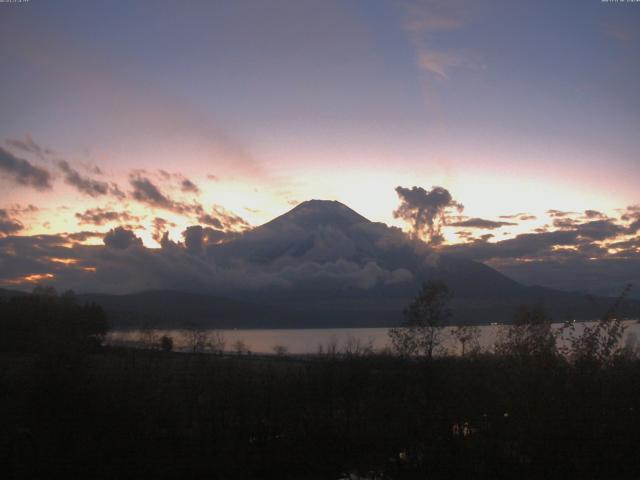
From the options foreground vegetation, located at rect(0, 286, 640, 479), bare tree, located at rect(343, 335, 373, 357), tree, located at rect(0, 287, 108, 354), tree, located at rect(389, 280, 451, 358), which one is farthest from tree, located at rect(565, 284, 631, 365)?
tree, located at rect(0, 287, 108, 354)

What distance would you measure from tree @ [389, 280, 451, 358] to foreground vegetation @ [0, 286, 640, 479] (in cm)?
820

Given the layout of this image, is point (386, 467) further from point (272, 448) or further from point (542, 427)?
point (542, 427)

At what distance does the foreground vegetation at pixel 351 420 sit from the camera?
10789 mm

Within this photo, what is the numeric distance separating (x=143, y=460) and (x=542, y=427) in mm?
8456

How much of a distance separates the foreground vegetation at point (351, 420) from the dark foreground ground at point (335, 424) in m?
0.03

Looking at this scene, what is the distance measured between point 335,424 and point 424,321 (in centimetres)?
1430

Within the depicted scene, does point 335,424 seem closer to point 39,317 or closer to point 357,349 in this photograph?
point 357,349

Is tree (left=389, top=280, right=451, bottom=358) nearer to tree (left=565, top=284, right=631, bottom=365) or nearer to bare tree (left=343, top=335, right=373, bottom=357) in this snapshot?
bare tree (left=343, top=335, right=373, bottom=357)

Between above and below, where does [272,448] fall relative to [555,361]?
below

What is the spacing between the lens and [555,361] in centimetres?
1118

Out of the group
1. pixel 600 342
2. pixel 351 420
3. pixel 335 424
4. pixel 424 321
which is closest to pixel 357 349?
pixel 424 321

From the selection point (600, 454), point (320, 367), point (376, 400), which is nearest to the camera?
point (600, 454)

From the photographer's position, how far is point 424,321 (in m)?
30.2

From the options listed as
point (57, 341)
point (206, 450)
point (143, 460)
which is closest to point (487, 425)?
point (206, 450)
